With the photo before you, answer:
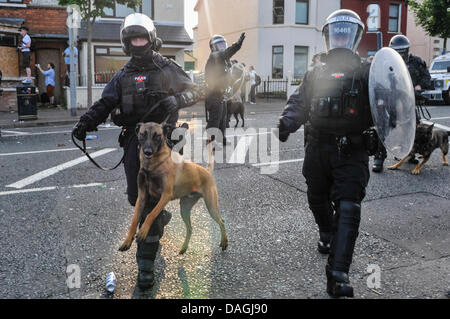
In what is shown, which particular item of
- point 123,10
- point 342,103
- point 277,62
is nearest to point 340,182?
point 342,103

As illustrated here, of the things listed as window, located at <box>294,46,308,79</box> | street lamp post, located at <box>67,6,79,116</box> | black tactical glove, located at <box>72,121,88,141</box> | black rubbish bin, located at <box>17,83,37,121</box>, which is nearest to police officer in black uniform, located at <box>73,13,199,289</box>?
black tactical glove, located at <box>72,121,88,141</box>

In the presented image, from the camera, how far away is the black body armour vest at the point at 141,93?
3443 millimetres

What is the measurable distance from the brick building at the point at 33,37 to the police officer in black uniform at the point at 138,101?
55.0 feet

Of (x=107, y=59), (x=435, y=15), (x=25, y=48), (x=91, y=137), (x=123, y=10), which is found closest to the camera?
(x=91, y=137)

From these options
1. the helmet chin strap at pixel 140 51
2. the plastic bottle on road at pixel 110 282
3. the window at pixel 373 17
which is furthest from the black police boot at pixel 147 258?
the window at pixel 373 17

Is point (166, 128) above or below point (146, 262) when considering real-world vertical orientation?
above

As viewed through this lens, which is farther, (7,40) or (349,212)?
(7,40)

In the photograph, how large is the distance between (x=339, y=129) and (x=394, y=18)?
110 feet

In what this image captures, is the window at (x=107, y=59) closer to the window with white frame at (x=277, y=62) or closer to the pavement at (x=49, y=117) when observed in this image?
the pavement at (x=49, y=117)

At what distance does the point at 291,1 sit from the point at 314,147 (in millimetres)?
26964

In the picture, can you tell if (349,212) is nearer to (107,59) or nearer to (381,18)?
(107,59)

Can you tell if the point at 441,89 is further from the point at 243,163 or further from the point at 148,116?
the point at 148,116

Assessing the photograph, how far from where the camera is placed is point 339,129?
329cm
